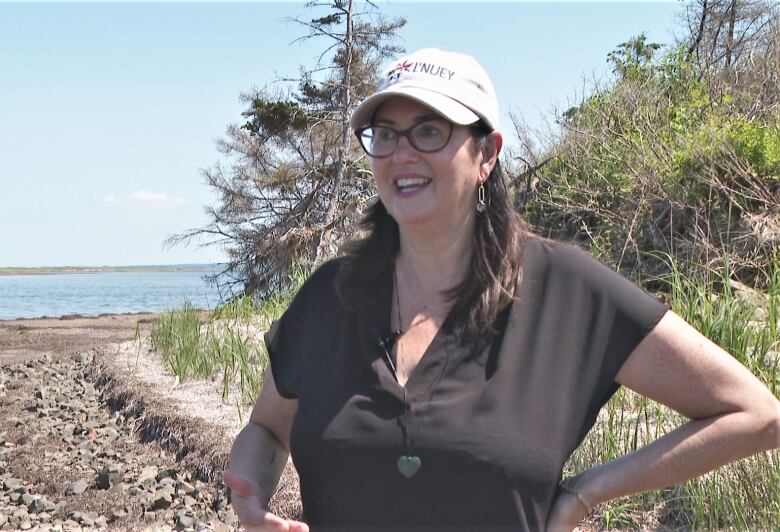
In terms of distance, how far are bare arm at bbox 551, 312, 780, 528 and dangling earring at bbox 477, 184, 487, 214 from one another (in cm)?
45

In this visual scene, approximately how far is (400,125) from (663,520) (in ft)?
9.08

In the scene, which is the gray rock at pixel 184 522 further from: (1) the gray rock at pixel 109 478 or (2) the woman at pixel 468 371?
(2) the woman at pixel 468 371

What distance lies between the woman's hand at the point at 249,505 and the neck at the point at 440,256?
0.54m

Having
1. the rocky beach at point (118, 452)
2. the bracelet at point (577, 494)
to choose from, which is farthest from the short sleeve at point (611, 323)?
the rocky beach at point (118, 452)

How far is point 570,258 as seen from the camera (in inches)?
67.6

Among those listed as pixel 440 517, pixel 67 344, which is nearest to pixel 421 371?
pixel 440 517

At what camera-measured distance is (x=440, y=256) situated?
1.85 m

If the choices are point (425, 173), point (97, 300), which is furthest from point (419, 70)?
point (97, 300)

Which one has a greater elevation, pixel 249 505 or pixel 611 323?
pixel 611 323

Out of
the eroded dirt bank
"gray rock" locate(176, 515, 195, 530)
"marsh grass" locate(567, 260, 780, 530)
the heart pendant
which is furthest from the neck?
"gray rock" locate(176, 515, 195, 530)

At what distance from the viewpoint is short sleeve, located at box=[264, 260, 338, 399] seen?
1.82 meters

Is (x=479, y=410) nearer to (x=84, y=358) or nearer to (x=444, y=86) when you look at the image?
(x=444, y=86)

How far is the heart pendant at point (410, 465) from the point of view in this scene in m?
1.58

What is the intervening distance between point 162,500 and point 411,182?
13.4 feet
